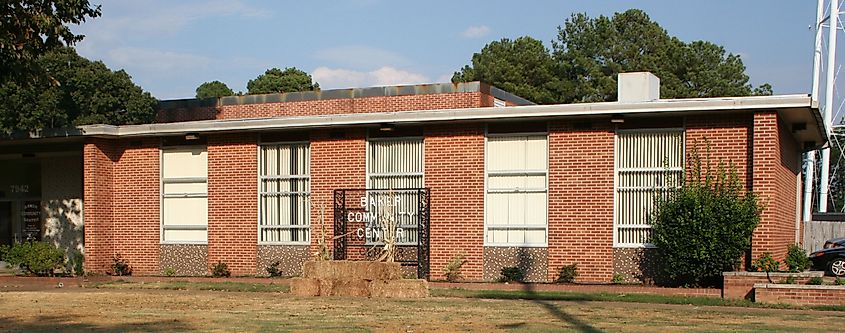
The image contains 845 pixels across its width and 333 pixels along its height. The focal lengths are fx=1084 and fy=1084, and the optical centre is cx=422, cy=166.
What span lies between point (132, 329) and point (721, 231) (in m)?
11.7

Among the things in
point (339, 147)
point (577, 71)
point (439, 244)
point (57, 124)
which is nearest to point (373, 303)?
point (439, 244)

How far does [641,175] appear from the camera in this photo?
886 inches

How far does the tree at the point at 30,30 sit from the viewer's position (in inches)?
850

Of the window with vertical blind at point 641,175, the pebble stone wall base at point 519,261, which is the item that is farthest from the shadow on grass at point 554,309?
the window with vertical blind at point 641,175

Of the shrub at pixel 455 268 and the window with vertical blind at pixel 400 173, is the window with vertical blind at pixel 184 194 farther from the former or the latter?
the shrub at pixel 455 268

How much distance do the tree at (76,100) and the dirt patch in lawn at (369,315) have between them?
3602cm

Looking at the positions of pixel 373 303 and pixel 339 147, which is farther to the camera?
pixel 339 147

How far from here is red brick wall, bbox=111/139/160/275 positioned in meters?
27.2

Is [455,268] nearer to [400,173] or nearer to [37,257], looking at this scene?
[400,173]

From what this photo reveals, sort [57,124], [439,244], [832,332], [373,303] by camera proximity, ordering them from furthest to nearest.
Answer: [57,124] → [439,244] → [373,303] → [832,332]

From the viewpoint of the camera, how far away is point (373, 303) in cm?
1895

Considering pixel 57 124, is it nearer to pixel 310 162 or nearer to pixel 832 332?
pixel 310 162

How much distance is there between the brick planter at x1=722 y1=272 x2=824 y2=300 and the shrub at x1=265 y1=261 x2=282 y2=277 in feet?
34.5

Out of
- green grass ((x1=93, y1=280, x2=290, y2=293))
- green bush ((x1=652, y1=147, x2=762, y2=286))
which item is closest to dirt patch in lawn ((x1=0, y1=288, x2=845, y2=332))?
green grass ((x1=93, y1=280, x2=290, y2=293))
